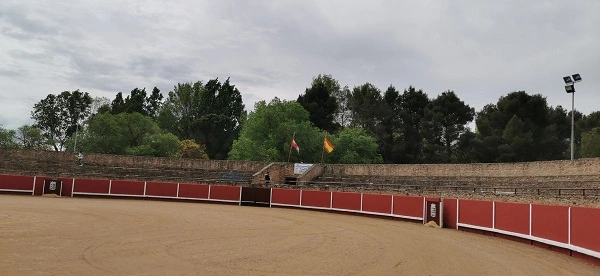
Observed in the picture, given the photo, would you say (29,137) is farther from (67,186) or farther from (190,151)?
(67,186)

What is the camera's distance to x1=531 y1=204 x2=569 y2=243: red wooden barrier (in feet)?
35.7

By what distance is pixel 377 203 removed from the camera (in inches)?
864

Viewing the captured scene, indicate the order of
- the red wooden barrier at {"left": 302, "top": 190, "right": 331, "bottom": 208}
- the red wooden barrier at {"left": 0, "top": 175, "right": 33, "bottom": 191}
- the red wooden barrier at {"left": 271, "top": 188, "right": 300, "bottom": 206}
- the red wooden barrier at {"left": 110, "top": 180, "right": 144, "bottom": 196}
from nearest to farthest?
the red wooden barrier at {"left": 302, "top": 190, "right": 331, "bottom": 208}
the red wooden barrier at {"left": 0, "top": 175, "right": 33, "bottom": 191}
the red wooden barrier at {"left": 271, "top": 188, "right": 300, "bottom": 206}
the red wooden barrier at {"left": 110, "top": 180, "right": 144, "bottom": 196}

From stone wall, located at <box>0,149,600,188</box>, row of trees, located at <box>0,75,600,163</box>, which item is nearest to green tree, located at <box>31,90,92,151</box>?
row of trees, located at <box>0,75,600,163</box>

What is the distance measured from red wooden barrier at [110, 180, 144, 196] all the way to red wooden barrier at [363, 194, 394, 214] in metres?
14.0

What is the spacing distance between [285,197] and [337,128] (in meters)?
29.2

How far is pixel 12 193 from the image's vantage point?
2631cm

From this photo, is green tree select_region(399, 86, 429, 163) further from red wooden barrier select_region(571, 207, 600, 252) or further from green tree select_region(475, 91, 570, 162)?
red wooden barrier select_region(571, 207, 600, 252)

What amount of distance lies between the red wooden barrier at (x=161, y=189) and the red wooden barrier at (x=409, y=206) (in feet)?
46.7

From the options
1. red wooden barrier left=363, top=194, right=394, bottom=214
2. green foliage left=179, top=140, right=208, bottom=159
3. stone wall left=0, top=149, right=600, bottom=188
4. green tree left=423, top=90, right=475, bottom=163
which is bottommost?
red wooden barrier left=363, top=194, right=394, bottom=214

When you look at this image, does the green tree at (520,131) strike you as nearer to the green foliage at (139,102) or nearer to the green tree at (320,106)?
the green tree at (320,106)

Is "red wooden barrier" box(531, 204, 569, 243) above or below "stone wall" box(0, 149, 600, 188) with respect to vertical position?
below

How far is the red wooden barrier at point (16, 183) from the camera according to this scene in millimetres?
26406

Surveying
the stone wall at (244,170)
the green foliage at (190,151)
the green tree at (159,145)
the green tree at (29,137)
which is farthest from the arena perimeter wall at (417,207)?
the green tree at (29,137)
